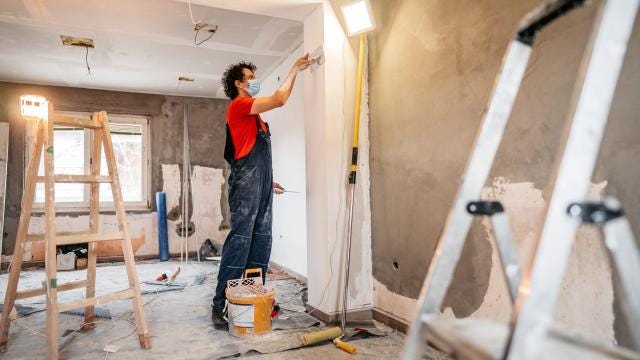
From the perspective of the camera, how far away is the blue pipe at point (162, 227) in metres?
5.32

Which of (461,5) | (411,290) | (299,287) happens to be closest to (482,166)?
(461,5)

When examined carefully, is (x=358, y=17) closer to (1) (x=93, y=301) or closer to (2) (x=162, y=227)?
(1) (x=93, y=301)

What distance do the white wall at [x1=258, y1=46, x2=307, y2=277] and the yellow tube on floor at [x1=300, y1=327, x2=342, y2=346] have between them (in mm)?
1640

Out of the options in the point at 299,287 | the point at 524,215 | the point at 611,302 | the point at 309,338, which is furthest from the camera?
the point at 299,287

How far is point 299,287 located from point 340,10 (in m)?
2.28

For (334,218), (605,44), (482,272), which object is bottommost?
(482,272)

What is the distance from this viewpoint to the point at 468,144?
1.85m

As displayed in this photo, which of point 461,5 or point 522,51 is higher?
point 461,5

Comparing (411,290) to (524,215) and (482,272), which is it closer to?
(482,272)

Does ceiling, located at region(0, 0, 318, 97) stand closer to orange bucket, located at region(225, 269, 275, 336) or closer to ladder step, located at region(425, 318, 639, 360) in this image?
orange bucket, located at region(225, 269, 275, 336)

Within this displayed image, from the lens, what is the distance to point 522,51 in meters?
0.85

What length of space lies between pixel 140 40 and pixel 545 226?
13.0 ft

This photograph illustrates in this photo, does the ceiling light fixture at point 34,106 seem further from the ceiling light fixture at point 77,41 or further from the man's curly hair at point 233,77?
the ceiling light fixture at point 77,41

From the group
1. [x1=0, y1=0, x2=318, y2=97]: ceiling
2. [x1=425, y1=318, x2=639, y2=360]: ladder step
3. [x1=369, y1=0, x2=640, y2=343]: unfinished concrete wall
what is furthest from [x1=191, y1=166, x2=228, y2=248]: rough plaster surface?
[x1=425, y1=318, x2=639, y2=360]: ladder step
